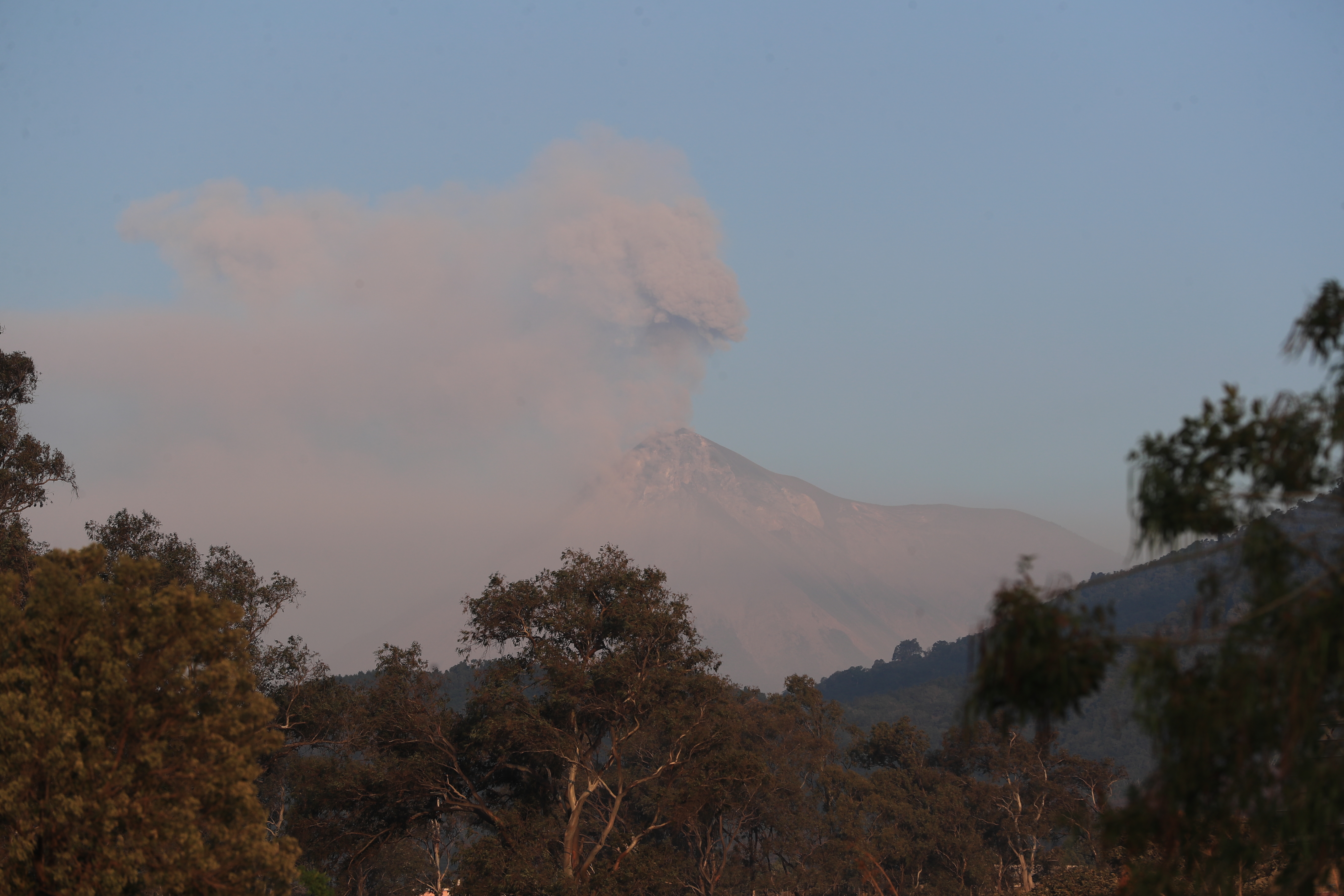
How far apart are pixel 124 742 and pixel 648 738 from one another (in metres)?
29.5

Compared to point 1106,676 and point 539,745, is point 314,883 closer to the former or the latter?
point 539,745

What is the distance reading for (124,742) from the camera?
1426cm

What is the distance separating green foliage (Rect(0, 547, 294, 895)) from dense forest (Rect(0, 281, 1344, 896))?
0.05 meters

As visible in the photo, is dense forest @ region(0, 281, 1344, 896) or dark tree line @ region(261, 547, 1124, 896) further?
dark tree line @ region(261, 547, 1124, 896)

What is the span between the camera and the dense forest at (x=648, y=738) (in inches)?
332

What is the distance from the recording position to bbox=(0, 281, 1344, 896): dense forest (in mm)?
8430

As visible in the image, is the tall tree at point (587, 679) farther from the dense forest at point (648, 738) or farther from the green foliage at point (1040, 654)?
the green foliage at point (1040, 654)

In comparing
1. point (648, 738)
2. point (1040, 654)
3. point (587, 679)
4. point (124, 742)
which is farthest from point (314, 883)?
point (648, 738)

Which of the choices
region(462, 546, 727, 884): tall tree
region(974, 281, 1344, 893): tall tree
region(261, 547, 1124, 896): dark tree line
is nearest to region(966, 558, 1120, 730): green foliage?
region(974, 281, 1344, 893): tall tree

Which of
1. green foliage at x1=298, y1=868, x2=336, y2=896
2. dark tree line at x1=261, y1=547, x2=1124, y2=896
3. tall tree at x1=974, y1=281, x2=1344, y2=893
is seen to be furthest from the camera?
dark tree line at x1=261, y1=547, x2=1124, y2=896

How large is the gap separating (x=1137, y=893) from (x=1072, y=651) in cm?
234

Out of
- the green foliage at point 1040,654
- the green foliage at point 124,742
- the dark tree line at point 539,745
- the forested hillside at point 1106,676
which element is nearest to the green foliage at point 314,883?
the dark tree line at point 539,745

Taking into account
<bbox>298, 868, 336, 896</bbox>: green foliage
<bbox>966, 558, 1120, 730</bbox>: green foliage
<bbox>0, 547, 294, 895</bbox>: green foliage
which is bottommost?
<bbox>298, 868, 336, 896</bbox>: green foliage

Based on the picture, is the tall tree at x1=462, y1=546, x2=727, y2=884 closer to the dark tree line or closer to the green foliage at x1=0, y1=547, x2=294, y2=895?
the dark tree line
